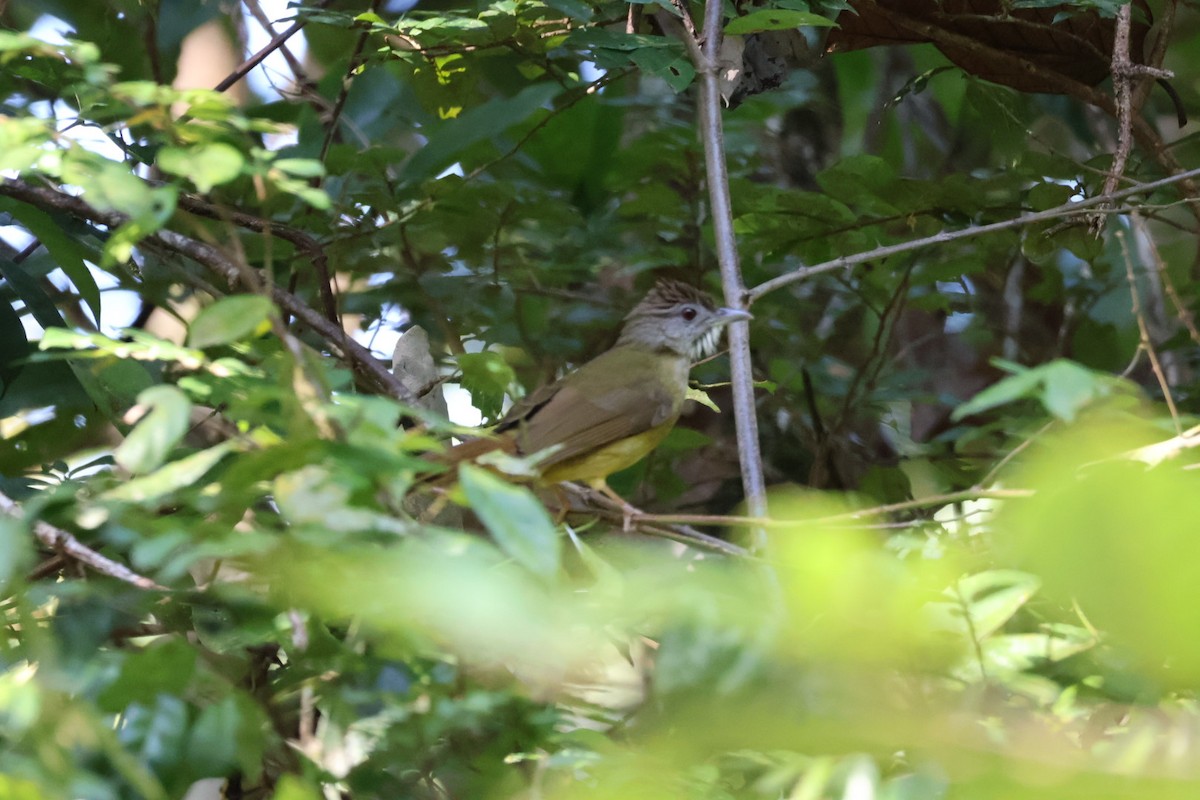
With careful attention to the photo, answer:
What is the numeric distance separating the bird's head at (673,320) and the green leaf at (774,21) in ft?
4.93

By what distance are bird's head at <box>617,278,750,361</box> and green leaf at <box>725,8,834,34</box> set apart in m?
1.50

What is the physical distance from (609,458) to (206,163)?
7.97 ft

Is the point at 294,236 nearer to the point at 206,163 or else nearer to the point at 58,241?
the point at 58,241

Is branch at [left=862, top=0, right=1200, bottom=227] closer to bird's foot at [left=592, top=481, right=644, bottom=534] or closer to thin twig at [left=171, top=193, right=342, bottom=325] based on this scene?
bird's foot at [left=592, top=481, right=644, bottom=534]

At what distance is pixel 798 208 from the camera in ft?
10.6

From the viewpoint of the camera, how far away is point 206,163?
1.26m

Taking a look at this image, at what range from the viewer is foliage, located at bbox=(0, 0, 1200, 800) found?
2.84 ft

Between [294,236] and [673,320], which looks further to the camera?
[673,320]

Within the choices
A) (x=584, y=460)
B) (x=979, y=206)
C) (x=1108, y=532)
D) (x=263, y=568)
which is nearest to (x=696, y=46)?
(x=979, y=206)

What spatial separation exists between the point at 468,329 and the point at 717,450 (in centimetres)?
121

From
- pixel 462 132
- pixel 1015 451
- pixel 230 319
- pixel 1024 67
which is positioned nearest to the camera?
pixel 230 319

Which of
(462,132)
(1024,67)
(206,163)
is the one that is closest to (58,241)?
(462,132)

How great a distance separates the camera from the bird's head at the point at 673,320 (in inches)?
158

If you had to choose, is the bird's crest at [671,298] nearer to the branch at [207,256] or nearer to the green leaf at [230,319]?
the branch at [207,256]
